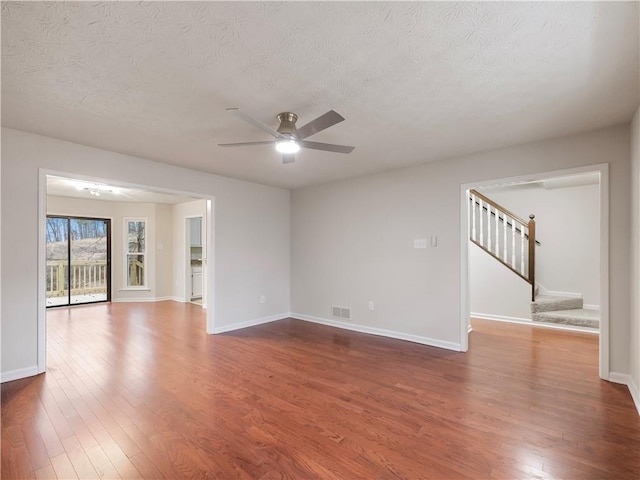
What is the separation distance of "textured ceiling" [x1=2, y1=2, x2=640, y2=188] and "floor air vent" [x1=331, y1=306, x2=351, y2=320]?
292 cm

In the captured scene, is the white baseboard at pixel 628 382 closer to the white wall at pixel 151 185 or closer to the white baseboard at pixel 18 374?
the white wall at pixel 151 185

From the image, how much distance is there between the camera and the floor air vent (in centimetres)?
504

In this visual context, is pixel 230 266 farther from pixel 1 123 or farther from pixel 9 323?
pixel 1 123

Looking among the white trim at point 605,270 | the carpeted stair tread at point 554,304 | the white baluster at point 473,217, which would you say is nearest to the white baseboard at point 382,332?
the white trim at point 605,270

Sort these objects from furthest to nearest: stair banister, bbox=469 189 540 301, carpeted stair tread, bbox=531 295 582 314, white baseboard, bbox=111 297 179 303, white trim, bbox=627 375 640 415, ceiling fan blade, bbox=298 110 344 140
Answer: white baseboard, bbox=111 297 179 303 → stair banister, bbox=469 189 540 301 → carpeted stair tread, bbox=531 295 582 314 → white trim, bbox=627 375 640 415 → ceiling fan blade, bbox=298 110 344 140

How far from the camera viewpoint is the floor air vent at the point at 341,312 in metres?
5.04

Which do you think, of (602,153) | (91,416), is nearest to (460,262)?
(602,153)

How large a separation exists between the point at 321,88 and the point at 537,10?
4.16ft

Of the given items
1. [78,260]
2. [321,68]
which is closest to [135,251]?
[78,260]

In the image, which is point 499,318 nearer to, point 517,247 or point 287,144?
point 517,247

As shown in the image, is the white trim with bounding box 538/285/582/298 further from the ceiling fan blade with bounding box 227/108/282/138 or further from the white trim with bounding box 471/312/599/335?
the ceiling fan blade with bounding box 227/108/282/138

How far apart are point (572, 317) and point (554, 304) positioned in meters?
0.37

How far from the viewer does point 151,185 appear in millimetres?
→ 3971

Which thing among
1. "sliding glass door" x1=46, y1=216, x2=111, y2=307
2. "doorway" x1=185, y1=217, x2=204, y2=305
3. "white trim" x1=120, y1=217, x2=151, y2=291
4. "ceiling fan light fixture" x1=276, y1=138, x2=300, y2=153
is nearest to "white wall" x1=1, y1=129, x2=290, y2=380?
"ceiling fan light fixture" x1=276, y1=138, x2=300, y2=153
